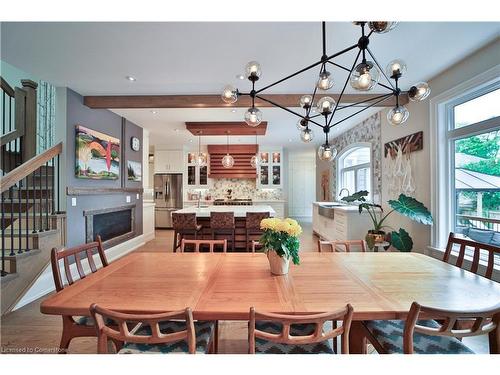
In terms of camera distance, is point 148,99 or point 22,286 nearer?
point 22,286

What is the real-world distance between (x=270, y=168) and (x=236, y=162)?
1113 millimetres

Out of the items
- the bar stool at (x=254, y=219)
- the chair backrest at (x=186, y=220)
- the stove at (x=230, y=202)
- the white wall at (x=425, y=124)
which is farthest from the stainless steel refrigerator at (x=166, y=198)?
the white wall at (x=425, y=124)

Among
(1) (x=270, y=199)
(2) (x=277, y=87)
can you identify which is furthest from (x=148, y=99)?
(1) (x=270, y=199)

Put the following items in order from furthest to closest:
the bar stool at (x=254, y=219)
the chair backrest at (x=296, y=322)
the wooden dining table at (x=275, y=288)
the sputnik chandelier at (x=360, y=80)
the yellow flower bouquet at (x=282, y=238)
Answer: the bar stool at (x=254, y=219) → the yellow flower bouquet at (x=282, y=238) → the sputnik chandelier at (x=360, y=80) → the wooden dining table at (x=275, y=288) → the chair backrest at (x=296, y=322)

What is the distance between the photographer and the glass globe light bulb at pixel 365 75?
4.35 feet

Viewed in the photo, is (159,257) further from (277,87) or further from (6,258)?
(277,87)

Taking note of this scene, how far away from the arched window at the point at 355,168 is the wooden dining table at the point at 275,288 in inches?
137

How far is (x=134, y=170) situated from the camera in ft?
16.6

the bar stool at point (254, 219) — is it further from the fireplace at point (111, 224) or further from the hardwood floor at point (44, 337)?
the fireplace at point (111, 224)

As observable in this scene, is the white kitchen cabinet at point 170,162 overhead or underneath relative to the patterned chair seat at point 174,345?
overhead

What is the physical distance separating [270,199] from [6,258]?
6244 mm

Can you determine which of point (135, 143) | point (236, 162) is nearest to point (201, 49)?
point (135, 143)
